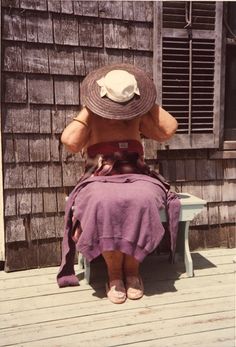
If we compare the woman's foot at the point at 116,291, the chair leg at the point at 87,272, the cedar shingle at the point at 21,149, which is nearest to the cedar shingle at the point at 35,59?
the cedar shingle at the point at 21,149

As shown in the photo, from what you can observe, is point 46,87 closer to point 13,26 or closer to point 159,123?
point 13,26

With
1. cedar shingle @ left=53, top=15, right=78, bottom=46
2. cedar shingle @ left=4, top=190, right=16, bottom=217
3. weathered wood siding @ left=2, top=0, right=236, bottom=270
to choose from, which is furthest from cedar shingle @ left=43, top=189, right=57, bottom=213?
cedar shingle @ left=53, top=15, right=78, bottom=46

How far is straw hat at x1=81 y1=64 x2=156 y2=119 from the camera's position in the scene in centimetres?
288

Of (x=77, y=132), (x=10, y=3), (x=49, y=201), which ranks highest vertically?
(x=10, y=3)

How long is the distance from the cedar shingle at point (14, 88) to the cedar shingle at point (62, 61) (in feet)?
0.74

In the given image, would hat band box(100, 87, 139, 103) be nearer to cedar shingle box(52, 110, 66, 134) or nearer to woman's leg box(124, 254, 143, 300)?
cedar shingle box(52, 110, 66, 134)

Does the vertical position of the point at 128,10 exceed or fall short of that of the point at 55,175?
it exceeds it

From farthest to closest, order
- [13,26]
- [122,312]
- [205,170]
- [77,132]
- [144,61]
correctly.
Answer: [205,170] → [144,61] → [13,26] → [77,132] → [122,312]

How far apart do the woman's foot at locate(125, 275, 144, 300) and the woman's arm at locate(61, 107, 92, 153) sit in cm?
90

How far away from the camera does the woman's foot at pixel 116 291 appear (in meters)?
2.66

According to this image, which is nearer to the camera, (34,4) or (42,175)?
(34,4)

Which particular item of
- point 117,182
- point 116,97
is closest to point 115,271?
point 117,182

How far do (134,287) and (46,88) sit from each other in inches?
58.3

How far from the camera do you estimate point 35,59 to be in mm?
3135
